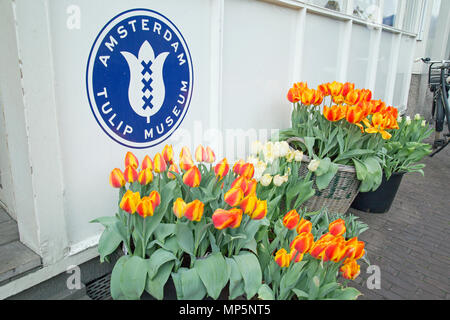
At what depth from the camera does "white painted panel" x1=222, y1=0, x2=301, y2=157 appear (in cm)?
249

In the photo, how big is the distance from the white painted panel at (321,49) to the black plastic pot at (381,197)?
1.14 meters

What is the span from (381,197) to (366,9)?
8.11 feet

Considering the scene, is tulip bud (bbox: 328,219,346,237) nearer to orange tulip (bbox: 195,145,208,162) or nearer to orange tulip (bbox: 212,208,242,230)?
orange tulip (bbox: 212,208,242,230)

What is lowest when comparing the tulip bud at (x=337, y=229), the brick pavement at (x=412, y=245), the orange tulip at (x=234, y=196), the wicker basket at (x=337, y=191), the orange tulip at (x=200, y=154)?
the brick pavement at (x=412, y=245)

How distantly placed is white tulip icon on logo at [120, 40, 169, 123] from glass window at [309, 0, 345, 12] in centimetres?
194

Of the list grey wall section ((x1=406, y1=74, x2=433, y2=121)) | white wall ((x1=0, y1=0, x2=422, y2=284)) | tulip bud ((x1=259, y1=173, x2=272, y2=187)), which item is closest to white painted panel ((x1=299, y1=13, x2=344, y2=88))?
white wall ((x1=0, y1=0, x2=422, y2=284))

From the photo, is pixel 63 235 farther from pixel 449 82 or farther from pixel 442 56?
pixel 442 56

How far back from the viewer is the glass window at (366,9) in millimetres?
4035

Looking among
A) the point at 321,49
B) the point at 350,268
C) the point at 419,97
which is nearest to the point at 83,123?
the point at 350,268

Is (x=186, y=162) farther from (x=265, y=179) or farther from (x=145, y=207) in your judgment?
(x=265, y=179)

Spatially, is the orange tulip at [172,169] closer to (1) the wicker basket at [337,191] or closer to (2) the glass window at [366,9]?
(1) the wicker basket at [337,191]

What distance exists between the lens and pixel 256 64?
2.76m

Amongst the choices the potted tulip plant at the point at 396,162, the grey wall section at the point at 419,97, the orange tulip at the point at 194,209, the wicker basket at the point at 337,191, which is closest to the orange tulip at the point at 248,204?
the orange tulip at the point at 194,209
